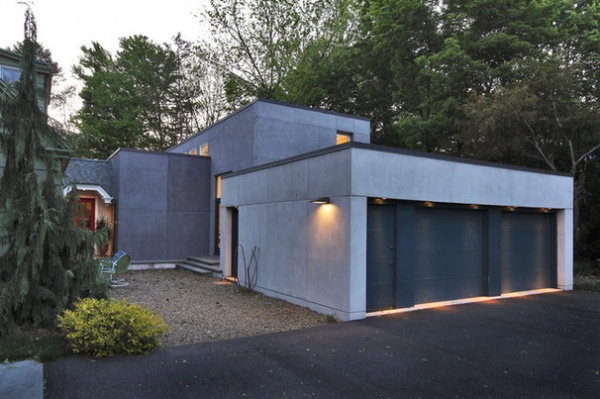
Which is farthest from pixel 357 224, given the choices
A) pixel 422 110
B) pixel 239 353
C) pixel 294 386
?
pixel 422 110

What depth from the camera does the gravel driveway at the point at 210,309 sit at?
21.8ft

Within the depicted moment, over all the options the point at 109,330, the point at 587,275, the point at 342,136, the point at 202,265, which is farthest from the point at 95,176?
the point at 587,275

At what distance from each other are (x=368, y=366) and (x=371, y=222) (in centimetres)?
340

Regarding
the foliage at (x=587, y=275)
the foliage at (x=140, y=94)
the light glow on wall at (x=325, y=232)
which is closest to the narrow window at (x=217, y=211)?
the light glow on wall at (x=325, y=232)

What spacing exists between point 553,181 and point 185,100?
2708cm

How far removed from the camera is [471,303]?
909cm

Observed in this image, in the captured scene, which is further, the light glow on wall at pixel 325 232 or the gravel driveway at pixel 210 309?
the light glow on wall at pixel 325 232

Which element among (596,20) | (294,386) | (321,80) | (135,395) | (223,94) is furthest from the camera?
(223,94)

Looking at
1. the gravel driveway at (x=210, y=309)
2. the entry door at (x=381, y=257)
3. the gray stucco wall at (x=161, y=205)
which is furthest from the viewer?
the gray stucco wall at (x=161, y=205)

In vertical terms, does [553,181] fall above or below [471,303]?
above

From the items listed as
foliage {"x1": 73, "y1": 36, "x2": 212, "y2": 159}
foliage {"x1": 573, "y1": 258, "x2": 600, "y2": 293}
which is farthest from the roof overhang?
foliage {"x1": 573, "y1": 258, "x2": 600, "y2": 293}

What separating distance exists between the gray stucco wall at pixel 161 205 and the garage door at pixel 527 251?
35.3 ft

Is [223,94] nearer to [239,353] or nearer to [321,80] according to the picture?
[321,80]

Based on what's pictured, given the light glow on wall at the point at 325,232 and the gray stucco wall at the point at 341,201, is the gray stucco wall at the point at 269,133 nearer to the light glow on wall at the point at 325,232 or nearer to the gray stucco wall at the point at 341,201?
the gray stucco wall at the point at 341,201
